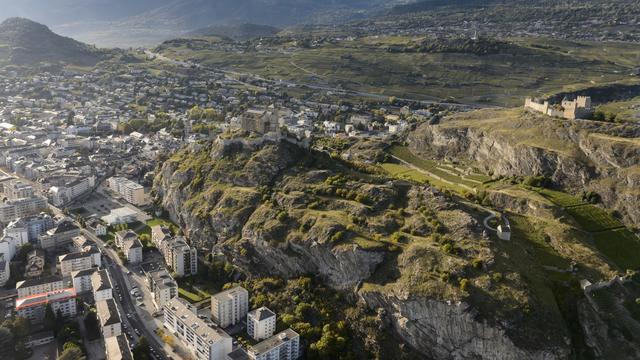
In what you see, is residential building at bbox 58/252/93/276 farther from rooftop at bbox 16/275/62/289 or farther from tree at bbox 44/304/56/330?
tree at bbox 44/304/56/330

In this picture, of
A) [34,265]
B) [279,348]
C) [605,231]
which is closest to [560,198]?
[605,231]

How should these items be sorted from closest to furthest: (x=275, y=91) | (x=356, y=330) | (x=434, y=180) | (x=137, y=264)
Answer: (x=356, y=330) < (x=137, y=264) < (x=434, y=180) < (x=275, y=91)

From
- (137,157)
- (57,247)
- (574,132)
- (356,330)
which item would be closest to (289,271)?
(356,330)

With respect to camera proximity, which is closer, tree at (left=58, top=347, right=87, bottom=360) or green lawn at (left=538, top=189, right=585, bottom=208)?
tree at (left=58, top=347, right=87, bottom=360)

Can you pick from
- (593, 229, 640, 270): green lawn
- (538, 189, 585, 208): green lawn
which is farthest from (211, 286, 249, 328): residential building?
(593, 229, 640, 270): green lawn

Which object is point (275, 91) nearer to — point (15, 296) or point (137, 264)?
point (137, 264)

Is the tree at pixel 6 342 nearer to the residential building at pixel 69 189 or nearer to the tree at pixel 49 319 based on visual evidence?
the tree at pixel 49 319

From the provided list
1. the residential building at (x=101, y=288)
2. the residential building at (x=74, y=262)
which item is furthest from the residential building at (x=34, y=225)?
the residential building at (x=101, y=288)
